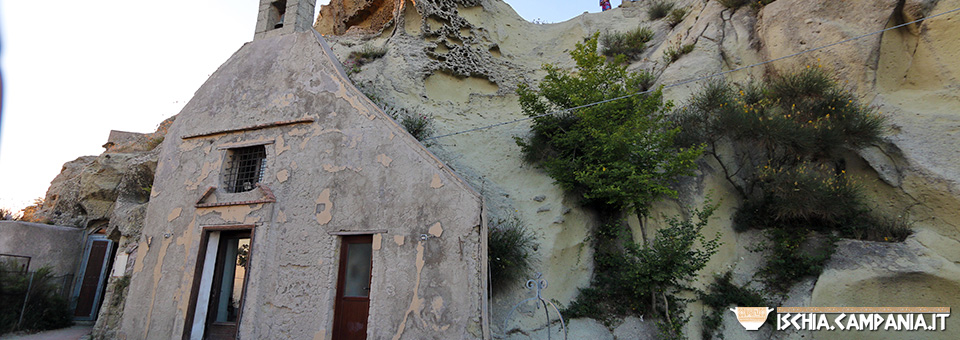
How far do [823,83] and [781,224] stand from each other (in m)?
3.19

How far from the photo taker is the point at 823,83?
30.4ft

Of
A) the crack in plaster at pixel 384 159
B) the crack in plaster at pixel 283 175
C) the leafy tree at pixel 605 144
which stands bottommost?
the crack in plaster at pixel 283 175

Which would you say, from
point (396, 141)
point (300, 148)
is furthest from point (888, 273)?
point (300, 148)

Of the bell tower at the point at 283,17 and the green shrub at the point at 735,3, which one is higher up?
the green shrub at the point at 735,3

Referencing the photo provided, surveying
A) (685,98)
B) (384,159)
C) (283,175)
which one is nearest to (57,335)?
→ (283,175)

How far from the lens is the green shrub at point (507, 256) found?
8.17m

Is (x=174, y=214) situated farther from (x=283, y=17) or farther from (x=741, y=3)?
(x=741, y=3)

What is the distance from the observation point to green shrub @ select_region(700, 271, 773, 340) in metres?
7.59

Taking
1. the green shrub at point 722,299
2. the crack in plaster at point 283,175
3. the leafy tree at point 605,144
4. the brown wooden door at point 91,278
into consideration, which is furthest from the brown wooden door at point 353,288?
→ the brown wooden door at point 91,278

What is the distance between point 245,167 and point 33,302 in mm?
6202

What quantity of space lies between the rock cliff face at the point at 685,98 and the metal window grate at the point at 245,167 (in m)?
2.80

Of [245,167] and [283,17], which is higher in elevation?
[283,17]

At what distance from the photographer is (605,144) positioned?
8.79 m

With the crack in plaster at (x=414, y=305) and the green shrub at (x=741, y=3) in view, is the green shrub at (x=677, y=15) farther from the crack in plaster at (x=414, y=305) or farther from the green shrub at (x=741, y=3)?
the crack in plaster at (x=414, y=305)
